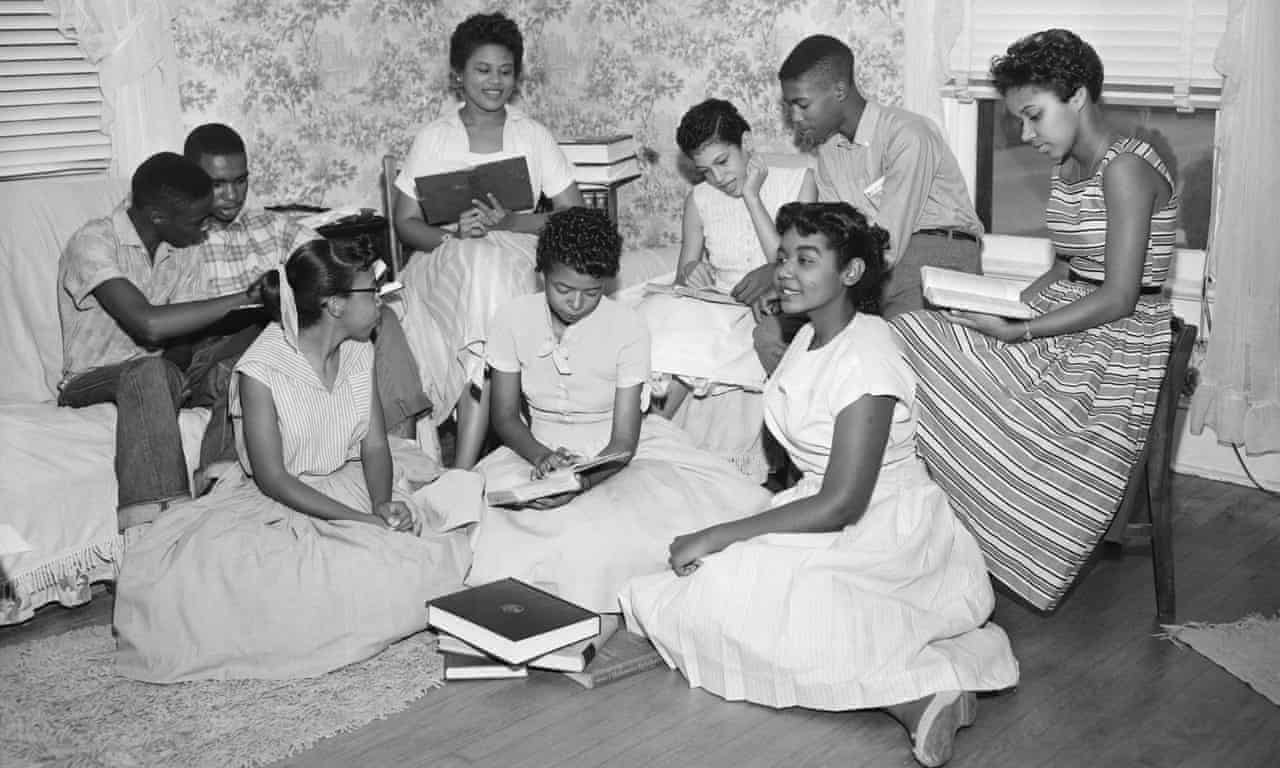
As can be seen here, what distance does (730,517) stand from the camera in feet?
10.6

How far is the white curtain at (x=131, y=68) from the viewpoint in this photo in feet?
13.2

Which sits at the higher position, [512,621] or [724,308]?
[724,308]

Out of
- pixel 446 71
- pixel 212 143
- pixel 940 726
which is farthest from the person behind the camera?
pixel 446 71

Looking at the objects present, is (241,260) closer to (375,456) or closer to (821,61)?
(375,456)

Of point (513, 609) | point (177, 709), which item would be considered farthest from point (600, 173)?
point (177, 709)

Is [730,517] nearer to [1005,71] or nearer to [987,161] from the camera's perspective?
[1005,71]

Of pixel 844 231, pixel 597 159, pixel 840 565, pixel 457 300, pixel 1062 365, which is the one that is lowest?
pixel 840 565

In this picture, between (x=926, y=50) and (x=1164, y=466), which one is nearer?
(x=1164, y=466)

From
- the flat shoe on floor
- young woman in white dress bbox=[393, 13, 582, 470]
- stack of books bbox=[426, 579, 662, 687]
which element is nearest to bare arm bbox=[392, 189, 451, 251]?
young woman in white dress bbox=[393, 13, 582, 470]

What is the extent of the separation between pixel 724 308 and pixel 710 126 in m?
0.50

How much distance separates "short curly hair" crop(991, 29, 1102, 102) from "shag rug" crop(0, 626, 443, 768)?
182 cm

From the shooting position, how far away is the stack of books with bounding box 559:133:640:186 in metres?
4.55

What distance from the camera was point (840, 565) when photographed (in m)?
2.67

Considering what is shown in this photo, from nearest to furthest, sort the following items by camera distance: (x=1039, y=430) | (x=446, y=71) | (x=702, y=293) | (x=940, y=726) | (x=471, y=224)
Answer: (x=940, y=726) → (x=1039, y=430) → (x=702, y=293) → (x=471, y=224) → (x=446, y=71)
